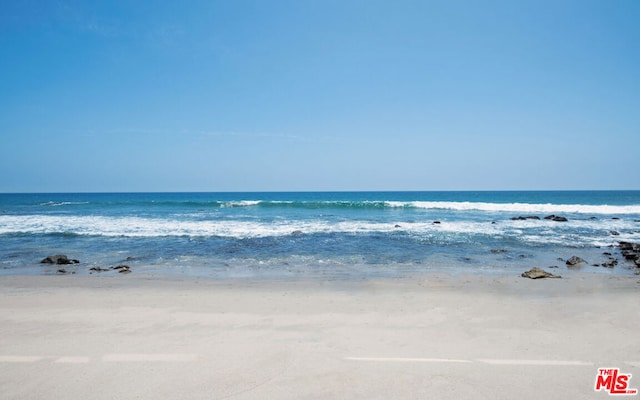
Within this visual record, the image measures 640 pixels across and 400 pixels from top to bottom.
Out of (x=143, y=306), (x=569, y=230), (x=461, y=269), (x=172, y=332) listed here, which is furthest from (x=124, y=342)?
(x=569, y=230)

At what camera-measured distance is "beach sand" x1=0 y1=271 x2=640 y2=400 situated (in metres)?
3.35

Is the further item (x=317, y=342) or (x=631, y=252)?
(x=631, y=252)

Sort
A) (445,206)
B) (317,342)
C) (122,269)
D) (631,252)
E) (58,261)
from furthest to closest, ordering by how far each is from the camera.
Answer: (445,206)
(631,252)
(58,261)
(122,269)
(317,342)

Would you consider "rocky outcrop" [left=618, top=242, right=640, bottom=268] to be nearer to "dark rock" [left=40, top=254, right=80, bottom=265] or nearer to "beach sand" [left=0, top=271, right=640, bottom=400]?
"beach sand" [left=0, top=271, right=640, bottom=400]

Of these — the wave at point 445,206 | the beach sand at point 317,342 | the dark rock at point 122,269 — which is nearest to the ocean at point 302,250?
the dark rock at point 122,269

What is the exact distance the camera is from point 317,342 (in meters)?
4.33

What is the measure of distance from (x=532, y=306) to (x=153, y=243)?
13.9m

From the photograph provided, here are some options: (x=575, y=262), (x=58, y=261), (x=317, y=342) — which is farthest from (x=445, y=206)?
(x=317, y=342)

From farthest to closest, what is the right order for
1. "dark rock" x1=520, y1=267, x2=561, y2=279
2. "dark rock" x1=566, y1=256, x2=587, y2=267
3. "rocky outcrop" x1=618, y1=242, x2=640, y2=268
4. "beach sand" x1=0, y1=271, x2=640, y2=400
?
"rocky outcrop" x1=618, y1=242, x2=640, y2=268 < "dark rock" x1=566, y1=256, x2=587, y2=267 < "dark rock" x1=520, y1=267, x2=561, y2=279 < "beach sand" x1=0, y1=271, x2=640, y2=400

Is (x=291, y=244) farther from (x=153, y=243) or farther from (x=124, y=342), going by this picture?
(x=124, y=342)

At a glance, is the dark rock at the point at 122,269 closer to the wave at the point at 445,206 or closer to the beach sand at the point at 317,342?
the beach sand at the point at 317,342

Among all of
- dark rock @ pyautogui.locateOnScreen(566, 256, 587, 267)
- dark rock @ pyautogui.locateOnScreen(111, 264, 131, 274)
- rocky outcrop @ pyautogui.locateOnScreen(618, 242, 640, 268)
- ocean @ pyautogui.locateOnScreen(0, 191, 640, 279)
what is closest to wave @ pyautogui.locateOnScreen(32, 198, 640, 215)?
ocean @ pyautogui.locateOnScreen(0, 191, 640, 279)

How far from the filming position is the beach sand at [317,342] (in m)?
3.35

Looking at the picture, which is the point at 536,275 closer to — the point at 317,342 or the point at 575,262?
the point at 575,262
